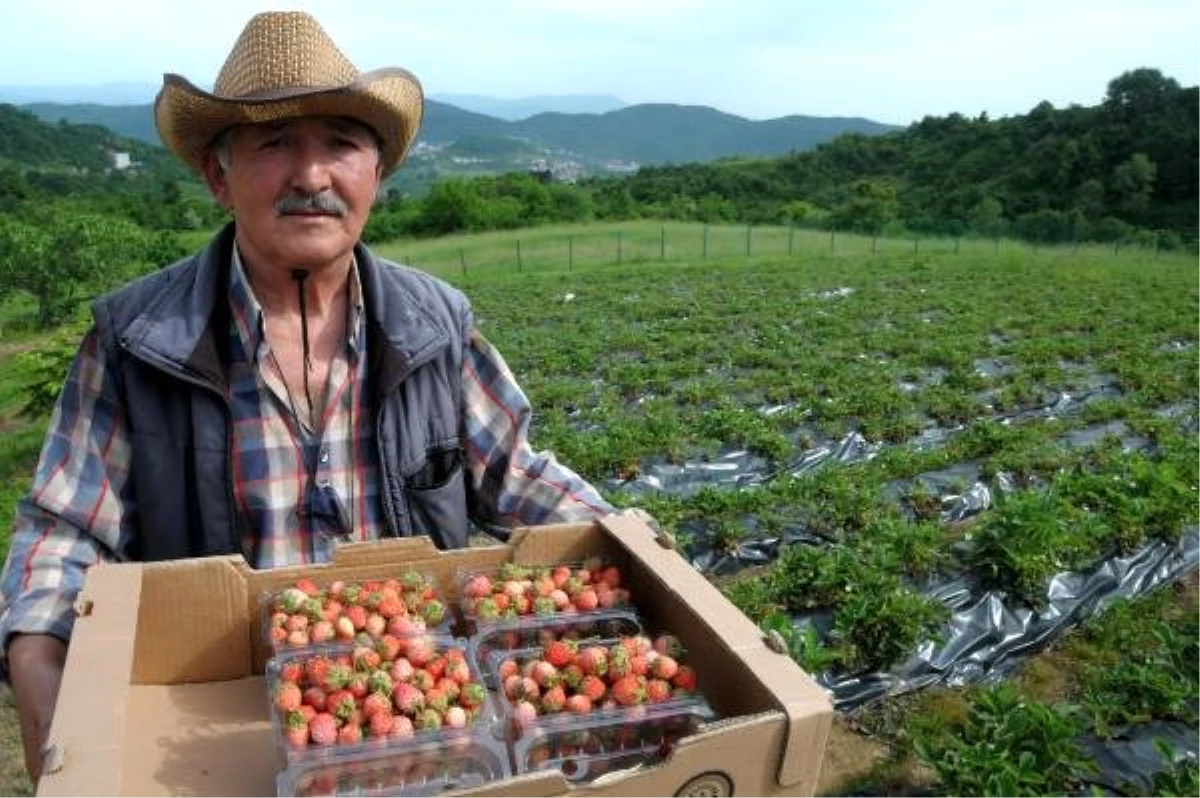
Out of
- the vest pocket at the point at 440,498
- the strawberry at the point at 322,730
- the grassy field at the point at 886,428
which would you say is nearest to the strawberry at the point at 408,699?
the strawberry at the point at 322,730

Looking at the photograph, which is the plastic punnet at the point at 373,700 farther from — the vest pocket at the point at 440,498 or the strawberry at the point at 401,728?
the vest pocket at the point at 440,498

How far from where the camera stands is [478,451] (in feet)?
8.60

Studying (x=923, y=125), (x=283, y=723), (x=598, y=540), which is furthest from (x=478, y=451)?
(x=923, y=125)

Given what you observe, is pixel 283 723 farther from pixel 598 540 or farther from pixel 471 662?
pixel 598 540

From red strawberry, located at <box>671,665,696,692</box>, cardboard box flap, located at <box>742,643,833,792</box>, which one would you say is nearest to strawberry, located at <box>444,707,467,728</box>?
red strawberry, located at <box>671,665,696,692</box>

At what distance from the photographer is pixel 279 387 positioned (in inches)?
95.7

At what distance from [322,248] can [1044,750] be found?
130 inches

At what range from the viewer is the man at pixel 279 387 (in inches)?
85.7

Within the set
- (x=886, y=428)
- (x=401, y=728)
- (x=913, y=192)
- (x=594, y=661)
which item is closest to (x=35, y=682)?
(x=401, y=728)

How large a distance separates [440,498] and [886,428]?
717 cm

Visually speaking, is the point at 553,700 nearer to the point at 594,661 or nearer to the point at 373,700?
the point at 594,661

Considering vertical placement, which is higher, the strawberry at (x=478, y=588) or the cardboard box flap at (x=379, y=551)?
the cardboard box flap at (x=379, y=551)

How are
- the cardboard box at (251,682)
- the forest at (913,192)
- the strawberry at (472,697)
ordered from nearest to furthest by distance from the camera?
the cardboard box at (251,682), the strawberry at (472,697), the forest at (913,192)

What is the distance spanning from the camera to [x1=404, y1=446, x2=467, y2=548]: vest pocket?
2506mm
